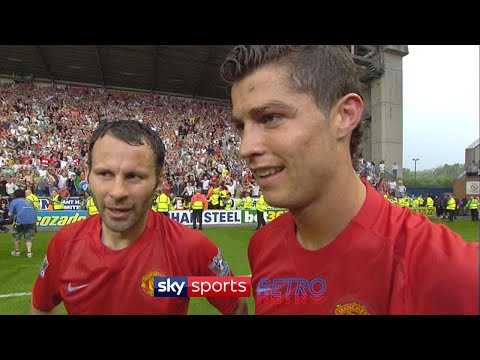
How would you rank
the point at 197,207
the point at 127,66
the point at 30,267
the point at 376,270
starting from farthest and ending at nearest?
1. the point at 127,66
2. the point at 197,207
3. the point at 30,267
4. the point at 376,270

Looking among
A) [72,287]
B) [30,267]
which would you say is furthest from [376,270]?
[30,267]

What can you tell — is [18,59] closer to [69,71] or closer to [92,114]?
[69,71]

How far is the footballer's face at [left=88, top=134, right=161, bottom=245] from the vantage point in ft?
6.56

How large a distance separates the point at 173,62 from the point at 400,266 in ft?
70.3

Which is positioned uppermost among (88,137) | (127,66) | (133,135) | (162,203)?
(127,66)

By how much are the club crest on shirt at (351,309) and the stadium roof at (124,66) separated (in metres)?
17.0

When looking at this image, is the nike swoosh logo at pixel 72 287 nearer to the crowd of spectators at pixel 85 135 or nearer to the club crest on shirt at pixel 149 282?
the club crest on shirt at pixel 149 282

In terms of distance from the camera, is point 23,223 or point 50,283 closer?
point 50,283

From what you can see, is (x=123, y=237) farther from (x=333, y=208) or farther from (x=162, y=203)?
(x=162, y=203)

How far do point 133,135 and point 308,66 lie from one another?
3.68ft

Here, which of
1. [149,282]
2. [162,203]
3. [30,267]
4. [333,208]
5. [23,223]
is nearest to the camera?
[333,208]

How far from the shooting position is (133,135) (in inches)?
81.9
